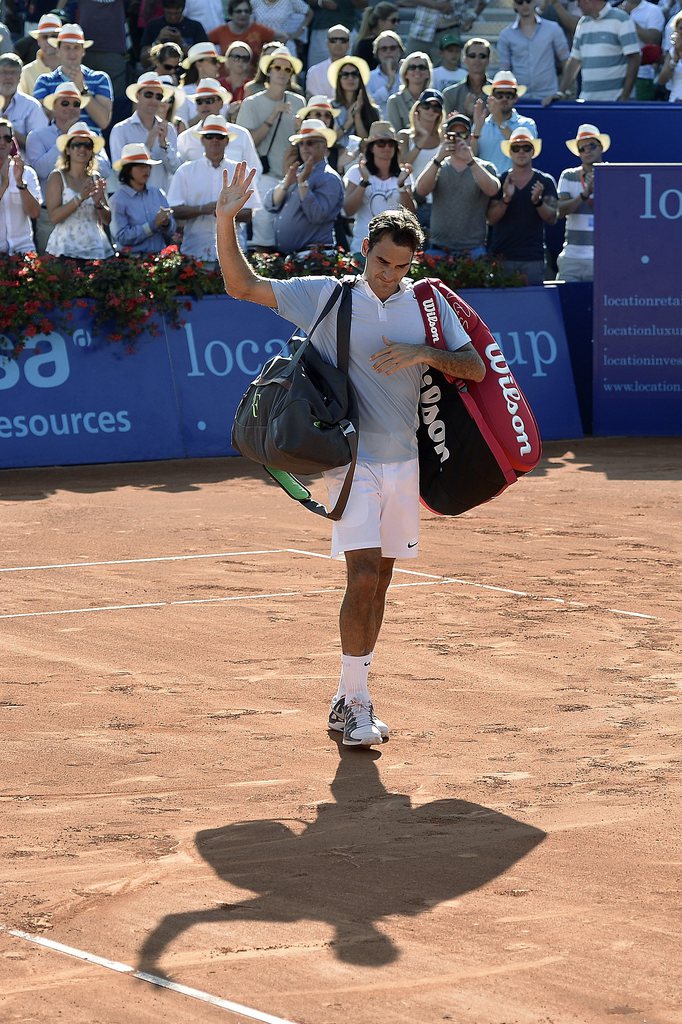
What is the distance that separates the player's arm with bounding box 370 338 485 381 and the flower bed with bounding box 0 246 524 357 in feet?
27.9

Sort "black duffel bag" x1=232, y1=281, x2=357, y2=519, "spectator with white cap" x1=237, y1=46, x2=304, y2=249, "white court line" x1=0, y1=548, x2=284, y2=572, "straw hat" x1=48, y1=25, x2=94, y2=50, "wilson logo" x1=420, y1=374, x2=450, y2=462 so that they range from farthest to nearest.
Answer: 1. "spectator with white cap" x1=237, y1=46, x2=304, y2=249
2. "straw hat" x1=48, y1=25, x2=94, y2=50
3. "white court line" x1=0, y1=548, x2=284, y2=572
4. "wilson logo" x1=420, y1=374, x2=450, y2=462
5. "black duffel bag" x1=232, y1=281, x2=357, y2=519

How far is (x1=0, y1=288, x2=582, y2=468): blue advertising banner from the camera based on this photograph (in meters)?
14.6

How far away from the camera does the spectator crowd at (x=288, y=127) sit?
15.0 metres

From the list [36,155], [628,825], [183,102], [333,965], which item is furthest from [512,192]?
[333,965]

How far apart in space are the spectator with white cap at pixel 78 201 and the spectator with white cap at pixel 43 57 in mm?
1880

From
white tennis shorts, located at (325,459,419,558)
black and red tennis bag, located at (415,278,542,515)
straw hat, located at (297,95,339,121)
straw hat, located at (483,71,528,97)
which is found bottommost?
white tennis shorts, located at (325,459,419,558)

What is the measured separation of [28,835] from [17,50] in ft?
47.8

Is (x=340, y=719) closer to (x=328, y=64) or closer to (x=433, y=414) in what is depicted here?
(x=433, y=414)

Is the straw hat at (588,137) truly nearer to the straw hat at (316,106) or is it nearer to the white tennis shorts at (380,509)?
the straw hat at (316,106)

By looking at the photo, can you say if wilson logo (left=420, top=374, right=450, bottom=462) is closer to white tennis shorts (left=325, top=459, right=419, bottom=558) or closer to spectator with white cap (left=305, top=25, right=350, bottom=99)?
white tennis shorts (left=325, top=459, right=419, bottom=558)

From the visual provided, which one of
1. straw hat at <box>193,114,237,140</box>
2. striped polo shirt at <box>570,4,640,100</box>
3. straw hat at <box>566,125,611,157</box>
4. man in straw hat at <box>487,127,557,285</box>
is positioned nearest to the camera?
straw hat at <box>193,114,237,140</box>

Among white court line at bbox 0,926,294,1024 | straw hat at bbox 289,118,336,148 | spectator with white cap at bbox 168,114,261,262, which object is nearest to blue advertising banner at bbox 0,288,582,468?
spectator with white cap at bbox 168,114,261,262

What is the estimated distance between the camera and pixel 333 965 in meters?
4.39

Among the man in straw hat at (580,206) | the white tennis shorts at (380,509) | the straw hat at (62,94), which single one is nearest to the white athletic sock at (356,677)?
the white tennis shorts at (380,509)
